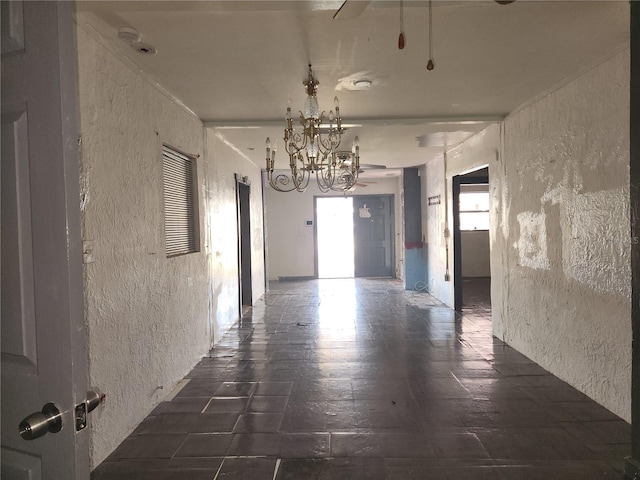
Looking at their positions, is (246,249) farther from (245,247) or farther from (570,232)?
(570,232)

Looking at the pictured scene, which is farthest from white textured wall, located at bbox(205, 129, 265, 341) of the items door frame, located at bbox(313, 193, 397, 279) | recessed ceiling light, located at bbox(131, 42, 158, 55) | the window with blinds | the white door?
door frame, located at bbox(313, 193, 397, 279)

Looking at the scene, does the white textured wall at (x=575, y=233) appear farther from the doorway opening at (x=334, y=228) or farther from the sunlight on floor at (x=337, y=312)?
the doorway opening at (x=334, y=228)

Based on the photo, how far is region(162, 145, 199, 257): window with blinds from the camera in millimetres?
3564

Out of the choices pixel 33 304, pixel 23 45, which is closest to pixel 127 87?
pixel 23 45

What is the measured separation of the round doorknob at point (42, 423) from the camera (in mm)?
861

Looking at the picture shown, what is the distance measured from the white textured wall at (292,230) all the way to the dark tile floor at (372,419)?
5.75 m

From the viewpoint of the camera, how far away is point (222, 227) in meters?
5.14

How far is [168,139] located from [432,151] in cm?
433

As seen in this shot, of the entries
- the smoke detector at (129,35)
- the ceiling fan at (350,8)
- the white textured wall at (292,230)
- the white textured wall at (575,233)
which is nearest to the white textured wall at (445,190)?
the white textured wall at (575,233)

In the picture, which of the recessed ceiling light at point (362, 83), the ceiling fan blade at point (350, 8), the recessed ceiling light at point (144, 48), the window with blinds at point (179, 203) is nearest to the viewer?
the ceiling fan blade at point (350, 8)

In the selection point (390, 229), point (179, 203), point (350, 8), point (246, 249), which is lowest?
point (246, 249)

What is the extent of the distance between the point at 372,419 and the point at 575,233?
207cm

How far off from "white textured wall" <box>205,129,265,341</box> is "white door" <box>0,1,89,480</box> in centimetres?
352

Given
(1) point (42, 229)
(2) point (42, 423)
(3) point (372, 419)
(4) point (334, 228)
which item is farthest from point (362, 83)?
(4) point (334, 228)
